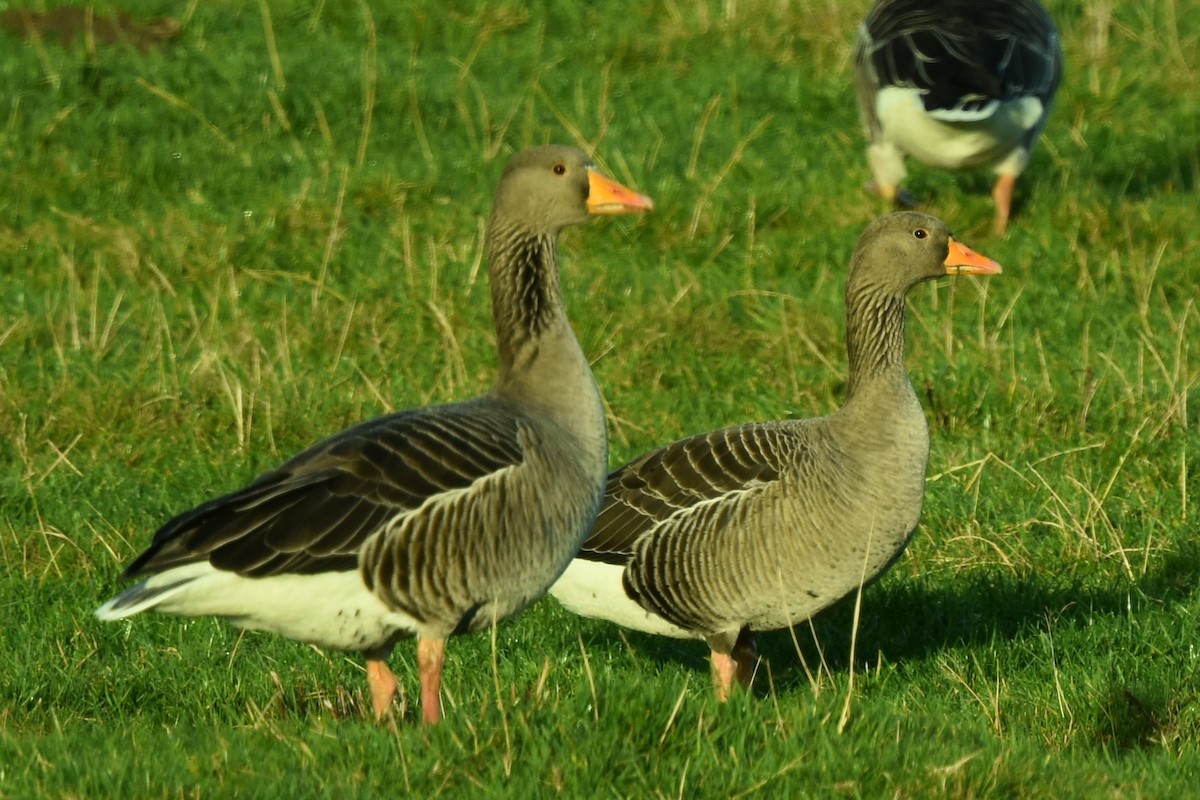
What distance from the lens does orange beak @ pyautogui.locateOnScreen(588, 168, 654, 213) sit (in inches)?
229

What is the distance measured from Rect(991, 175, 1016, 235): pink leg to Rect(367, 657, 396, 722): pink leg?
634cm

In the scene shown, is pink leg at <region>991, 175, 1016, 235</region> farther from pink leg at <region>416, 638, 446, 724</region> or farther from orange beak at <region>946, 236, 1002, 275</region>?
pink leg at <region>416, 638, 446, 724</region>

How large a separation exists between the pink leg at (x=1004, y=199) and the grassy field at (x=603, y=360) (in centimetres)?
12

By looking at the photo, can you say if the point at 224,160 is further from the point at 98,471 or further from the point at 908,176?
the point at 908,176

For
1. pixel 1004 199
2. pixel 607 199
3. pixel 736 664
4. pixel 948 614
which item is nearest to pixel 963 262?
pixel 948 614

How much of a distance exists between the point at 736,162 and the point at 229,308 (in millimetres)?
3584

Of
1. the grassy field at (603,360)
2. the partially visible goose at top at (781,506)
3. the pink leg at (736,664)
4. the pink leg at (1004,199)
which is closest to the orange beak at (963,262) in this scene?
the partially visible goose at top at (781,506)

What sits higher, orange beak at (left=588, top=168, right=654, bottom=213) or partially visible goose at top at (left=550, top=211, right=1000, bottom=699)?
orange beak at (left=588, top=168, right=654, bottom=213)

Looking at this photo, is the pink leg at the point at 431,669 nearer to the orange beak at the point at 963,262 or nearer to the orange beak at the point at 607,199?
the orange beak at the point at 607,199

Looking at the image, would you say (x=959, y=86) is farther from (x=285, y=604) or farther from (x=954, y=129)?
(x=285, y=604)

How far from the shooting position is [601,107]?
11266 mm

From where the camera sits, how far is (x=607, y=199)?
5.83m

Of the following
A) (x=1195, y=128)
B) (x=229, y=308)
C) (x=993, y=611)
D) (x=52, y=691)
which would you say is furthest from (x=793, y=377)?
(x=1195, y=128)

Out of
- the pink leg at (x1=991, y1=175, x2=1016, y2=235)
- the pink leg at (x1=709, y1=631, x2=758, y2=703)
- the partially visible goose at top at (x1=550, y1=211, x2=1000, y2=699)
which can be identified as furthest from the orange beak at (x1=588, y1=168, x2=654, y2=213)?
the pink leg at (x1=991, y1=175, x2=1016, y2=235)
